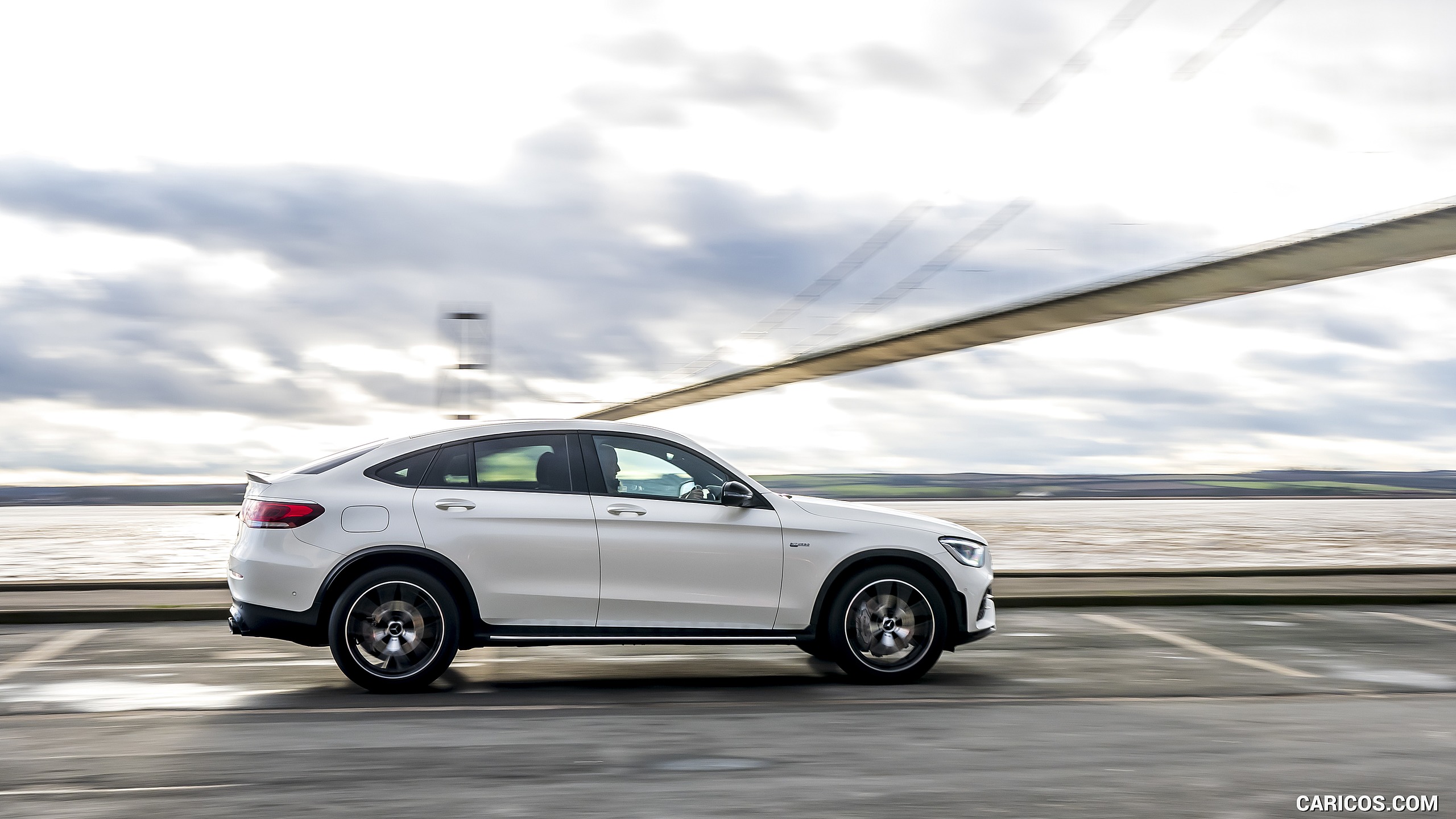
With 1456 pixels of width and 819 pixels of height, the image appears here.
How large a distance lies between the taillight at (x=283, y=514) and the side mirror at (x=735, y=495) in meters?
2.33

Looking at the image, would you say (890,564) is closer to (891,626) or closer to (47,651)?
(891,626)

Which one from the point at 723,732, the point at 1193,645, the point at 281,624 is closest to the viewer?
the point at 723,732


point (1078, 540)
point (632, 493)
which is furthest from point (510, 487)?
point (1078, 540)

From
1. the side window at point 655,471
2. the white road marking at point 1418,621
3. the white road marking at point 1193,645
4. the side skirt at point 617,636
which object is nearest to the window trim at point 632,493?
the side window at point 655,471

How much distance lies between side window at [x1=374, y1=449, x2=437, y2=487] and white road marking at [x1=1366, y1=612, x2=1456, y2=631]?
336 inches

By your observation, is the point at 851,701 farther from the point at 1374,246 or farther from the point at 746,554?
the point at 1374,246

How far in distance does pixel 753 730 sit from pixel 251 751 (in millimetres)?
2361

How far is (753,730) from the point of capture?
640 cm

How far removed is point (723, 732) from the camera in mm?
6371

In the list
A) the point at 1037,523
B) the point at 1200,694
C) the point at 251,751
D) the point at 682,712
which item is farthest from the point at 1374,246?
the point at 251,751

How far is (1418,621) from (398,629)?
29.5 feet

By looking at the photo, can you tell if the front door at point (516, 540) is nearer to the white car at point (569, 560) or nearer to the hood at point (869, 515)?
the white car at point (569, 560)

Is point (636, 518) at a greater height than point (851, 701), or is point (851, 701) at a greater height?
point (636, 518)

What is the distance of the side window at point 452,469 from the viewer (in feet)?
24.9
